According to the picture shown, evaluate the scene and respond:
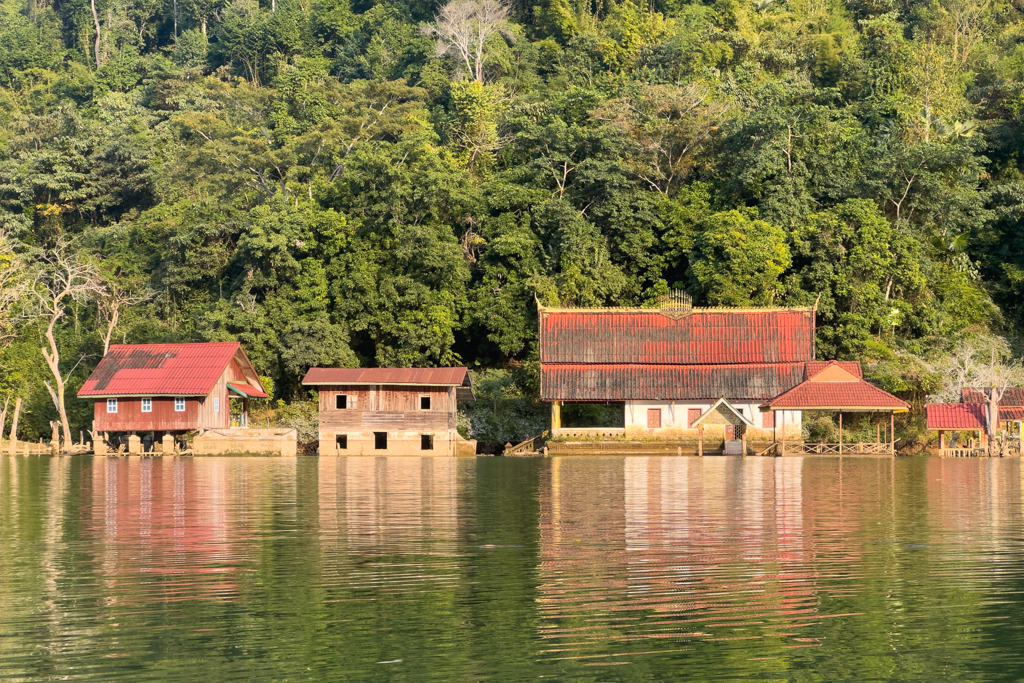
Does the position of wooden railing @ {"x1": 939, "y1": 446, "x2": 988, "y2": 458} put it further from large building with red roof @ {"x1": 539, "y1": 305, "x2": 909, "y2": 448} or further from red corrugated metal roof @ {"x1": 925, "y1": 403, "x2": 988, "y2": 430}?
large building with red roof @ {"x1": 539, "y1": 305, "x2": 909, "y2": 448}

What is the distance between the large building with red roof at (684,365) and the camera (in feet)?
166

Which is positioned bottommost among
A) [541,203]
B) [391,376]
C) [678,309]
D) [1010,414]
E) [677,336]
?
[1010,414]

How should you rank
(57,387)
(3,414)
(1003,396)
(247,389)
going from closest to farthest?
(1003,396), (247,389), (3,414), (57,387)

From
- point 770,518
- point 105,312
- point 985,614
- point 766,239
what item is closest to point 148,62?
point 105,312

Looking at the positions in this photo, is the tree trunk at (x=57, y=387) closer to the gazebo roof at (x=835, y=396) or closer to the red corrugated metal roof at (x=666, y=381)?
the red corrugated metal roof at (x=666, y=381)

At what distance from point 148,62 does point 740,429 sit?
63.3 m

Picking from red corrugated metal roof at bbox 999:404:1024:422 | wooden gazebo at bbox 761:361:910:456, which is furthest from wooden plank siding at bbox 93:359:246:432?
red corrugated metal roof at bbox 999:404:1024:422

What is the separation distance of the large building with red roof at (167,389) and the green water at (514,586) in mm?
21057

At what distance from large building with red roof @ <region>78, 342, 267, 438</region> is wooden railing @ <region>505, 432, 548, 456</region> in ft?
38.9

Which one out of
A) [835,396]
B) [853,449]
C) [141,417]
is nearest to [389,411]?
[141,417]

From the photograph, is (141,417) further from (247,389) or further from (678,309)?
(678,309)

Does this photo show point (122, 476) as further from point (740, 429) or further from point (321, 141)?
point (321, 141)

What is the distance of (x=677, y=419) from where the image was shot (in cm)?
5103

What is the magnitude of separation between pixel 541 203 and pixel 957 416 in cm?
2241
